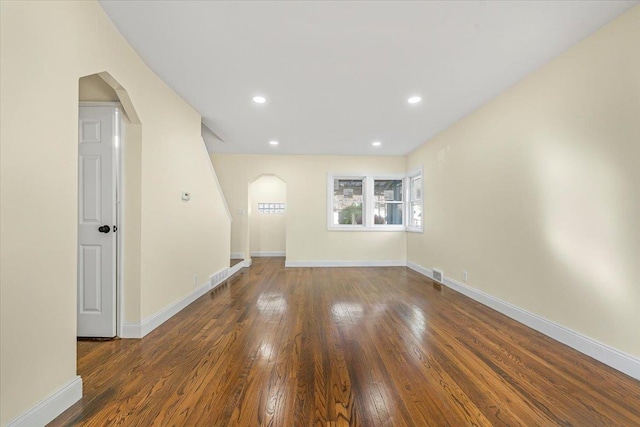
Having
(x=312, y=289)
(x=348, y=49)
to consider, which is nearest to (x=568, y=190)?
(x=348, y=49)

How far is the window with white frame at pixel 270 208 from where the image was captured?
781cm

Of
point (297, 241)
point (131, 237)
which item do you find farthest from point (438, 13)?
point (297, 241)

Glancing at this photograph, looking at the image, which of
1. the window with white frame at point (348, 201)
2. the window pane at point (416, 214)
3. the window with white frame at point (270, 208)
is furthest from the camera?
the window with white frame at point (270, 208)

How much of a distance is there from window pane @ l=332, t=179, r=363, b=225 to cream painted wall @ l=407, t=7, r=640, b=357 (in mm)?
2795

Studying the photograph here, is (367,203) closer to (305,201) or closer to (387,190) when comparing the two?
(387,190)

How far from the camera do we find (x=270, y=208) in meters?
7.84

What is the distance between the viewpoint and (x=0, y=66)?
3.85 feet

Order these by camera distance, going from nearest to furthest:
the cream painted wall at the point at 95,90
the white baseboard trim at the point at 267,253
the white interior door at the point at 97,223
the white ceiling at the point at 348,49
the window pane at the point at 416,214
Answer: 1. the white ceiling at the point at 348,49
2. the cream painted wall at the point at 95,90
3. the white interior door at the point at 97,223
4. the window pane at the point at 416,214
5. the white baseboard trim at the point at 267,253

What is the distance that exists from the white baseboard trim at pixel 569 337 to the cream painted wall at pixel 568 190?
0.17ft

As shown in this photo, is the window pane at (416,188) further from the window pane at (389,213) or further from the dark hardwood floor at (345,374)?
the dark hardwood floor at (345,374)

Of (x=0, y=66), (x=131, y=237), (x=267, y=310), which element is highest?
(x=0, y=66)

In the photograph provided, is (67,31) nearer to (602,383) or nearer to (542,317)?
(602,383)

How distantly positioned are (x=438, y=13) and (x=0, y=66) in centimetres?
251

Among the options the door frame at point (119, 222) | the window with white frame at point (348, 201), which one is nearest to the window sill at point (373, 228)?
the window with white frame at point (348, 201)
